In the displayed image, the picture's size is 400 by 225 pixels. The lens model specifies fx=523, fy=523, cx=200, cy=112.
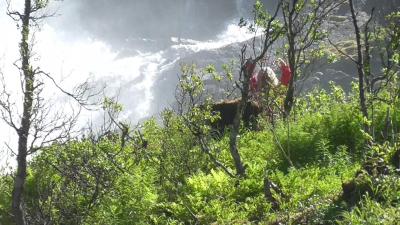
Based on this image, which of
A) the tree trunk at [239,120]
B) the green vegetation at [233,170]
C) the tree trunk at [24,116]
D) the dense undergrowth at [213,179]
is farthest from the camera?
the tree trunk at [24,116]

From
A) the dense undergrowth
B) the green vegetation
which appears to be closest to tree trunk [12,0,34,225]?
the green vegetation

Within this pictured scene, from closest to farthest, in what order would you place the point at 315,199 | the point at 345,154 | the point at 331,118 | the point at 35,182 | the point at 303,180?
the point at 315,199
the point at 303,180
the point at 345,154
the point at 331,118
the point at 35,182

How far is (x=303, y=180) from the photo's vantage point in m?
8.80

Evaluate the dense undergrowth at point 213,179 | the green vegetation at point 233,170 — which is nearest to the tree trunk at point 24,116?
the green vegetation at point 233,170

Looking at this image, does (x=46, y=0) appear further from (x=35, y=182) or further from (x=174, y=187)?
(x=174, y=187)

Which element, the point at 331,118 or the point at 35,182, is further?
the point at 35,182

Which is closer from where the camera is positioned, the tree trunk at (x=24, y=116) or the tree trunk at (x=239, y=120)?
the tree trunk at (x=239, y=120)

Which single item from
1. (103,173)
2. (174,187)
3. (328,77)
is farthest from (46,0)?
(328,77)

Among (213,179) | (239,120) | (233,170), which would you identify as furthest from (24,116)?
(239,120)

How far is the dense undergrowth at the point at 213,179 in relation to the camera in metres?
8.09

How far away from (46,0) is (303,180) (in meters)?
8.38

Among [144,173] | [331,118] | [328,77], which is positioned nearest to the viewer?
[144,173]

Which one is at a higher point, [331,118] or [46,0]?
[46,0]

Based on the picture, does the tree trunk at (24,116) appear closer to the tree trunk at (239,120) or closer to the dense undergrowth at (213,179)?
the dense undergrowth at (213,179)
